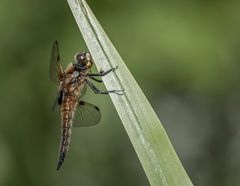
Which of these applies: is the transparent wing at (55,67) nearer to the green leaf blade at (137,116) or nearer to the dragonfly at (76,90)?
the dragonfly at (76,90)

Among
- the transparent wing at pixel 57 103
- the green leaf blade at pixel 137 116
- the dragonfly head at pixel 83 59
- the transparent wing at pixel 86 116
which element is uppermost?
the dragonfly head at pixel 83 59

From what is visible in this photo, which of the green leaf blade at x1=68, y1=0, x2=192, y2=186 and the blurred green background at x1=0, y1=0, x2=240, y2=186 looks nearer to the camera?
the green leaf blade at x1=68, y1=0, x2=192, y2=186

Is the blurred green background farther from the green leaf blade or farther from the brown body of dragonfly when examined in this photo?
the green leaf blade

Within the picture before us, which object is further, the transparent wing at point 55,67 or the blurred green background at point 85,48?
the blurred green background at point 85,48

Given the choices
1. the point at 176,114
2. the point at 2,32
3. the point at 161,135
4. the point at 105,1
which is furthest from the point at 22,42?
the point at 161,135

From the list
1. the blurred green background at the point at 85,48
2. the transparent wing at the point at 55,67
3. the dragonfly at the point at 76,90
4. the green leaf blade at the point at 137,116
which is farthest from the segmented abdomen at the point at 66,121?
the green leaf blade at the point at 137,116

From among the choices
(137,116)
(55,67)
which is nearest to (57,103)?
(55,67)

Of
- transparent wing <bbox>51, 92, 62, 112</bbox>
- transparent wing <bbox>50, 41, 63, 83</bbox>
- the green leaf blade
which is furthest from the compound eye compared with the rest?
the green leaf blade

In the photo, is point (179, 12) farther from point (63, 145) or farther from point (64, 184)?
point (64, 184)
